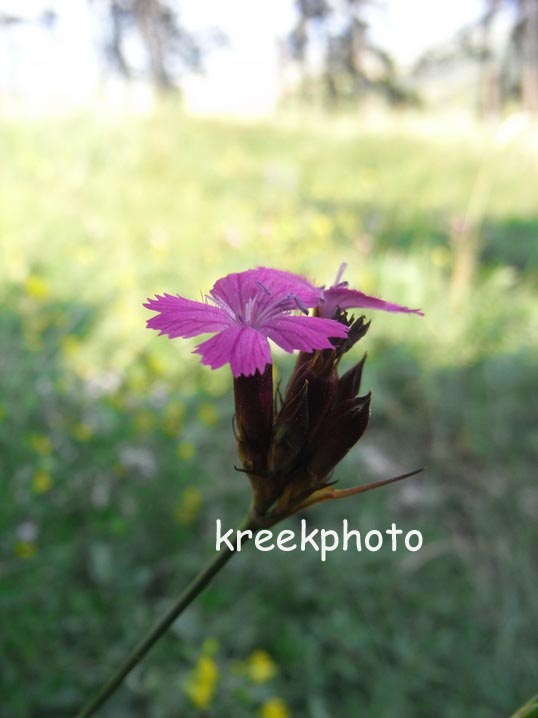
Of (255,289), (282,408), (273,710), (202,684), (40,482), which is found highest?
(255,289)

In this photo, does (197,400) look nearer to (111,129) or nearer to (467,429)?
(467,429)

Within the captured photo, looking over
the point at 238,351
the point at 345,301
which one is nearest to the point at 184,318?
the point at 238,351

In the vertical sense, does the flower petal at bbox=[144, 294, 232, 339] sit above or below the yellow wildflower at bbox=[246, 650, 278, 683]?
above

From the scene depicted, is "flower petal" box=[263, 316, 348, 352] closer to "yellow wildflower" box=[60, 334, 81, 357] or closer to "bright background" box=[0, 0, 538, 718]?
"bright background" box=[0, 0, 538, 718]

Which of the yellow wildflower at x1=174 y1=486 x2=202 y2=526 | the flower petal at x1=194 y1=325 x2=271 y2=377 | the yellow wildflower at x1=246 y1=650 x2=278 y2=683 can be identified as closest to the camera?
the flower petal at x1=194 y1=325 x2=271 y2=377

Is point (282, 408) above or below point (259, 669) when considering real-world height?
above

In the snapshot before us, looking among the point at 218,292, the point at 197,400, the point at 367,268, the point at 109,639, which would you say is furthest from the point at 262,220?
the point at 218,292

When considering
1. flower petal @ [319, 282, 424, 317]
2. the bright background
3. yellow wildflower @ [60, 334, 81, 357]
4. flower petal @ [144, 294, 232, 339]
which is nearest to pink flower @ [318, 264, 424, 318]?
flower petal @ [319, 282, 424, 317]

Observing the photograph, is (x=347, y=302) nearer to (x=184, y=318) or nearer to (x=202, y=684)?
(x=184, y=318)
